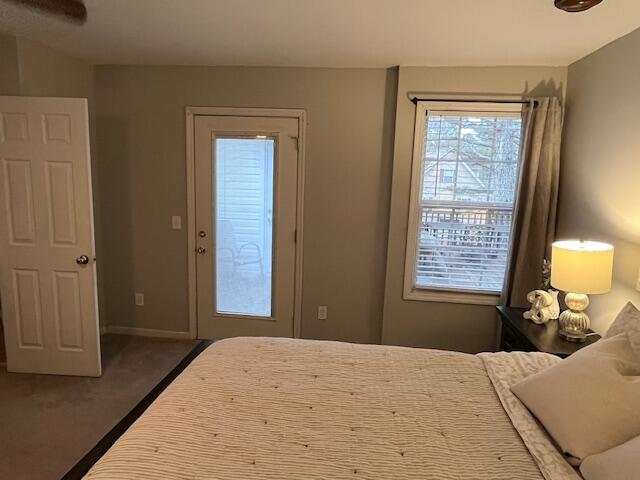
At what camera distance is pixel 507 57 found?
283 centimetres

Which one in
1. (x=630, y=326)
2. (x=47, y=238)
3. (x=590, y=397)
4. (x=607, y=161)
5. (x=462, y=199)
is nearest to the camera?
(x=590, y=397)

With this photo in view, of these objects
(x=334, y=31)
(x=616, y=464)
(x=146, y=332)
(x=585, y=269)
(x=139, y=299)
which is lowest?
(x=146, y=332)

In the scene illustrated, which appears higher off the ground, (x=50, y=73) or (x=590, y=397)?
(x=50, y=73)

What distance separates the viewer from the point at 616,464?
1068 millimetres

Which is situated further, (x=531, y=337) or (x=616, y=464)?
(x=531, y=337)

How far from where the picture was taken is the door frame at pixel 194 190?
130 inches

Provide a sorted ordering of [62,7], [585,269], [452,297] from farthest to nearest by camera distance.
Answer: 1. [452,297]
2. [62,7]
3. [585,269]

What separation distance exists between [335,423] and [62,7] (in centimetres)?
250

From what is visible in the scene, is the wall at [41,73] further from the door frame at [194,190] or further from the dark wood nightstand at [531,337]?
the dark wood nightstand at [531,337]

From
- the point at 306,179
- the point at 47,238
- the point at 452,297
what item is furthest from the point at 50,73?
the point at 452,297

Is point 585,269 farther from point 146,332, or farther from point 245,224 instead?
point 146,332

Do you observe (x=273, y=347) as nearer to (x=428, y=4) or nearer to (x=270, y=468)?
(x=270, y=468)

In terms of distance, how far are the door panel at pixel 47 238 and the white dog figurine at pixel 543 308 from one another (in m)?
2.86

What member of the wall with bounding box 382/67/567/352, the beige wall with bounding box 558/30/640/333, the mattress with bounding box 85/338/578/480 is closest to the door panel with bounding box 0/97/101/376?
the mattress with bounding box 85/338/578/480
